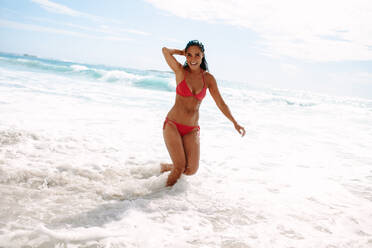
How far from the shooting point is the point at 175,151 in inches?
156

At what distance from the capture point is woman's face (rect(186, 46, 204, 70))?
→ 3914 mm

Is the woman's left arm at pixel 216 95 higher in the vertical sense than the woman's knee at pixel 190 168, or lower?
higher

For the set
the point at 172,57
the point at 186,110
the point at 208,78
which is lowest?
the point at 186,110

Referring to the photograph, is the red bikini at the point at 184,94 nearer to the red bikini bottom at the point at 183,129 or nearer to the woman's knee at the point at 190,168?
the red bikini bottom at the point at 183,129

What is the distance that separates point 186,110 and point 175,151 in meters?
0.58

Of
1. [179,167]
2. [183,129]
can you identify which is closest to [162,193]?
[179,167]

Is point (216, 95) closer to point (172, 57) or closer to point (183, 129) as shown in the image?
point (183, 129)

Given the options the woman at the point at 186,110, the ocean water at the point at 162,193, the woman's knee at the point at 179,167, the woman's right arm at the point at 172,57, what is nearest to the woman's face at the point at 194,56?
Answer: the woman at the point at 186,110

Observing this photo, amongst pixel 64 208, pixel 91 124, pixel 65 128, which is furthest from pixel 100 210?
pixel 91 124

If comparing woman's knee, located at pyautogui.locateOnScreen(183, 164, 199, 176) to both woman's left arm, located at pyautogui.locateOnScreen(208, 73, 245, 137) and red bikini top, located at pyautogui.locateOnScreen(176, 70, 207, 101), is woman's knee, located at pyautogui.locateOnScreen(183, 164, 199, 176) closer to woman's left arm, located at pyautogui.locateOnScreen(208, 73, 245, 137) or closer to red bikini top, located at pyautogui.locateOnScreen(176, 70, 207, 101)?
woman's left arm, located at pyautogui.locateOnScreen(208, 73, 245, 137)

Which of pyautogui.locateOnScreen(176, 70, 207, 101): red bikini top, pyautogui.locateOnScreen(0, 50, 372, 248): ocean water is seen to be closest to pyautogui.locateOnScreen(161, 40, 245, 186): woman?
pyautogui.locateOnScreen(176, 70, 207, 101): red bikini top

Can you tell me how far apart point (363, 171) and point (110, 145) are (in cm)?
515

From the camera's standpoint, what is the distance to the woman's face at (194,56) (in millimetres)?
3914

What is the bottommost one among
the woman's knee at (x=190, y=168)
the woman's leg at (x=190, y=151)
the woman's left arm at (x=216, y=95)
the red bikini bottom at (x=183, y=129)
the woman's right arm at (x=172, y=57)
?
the woman's knee at (x=190, y=168)
